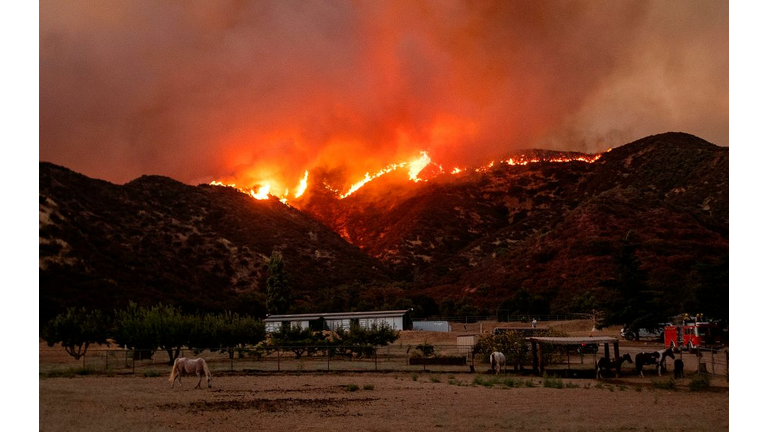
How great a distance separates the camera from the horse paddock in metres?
17.4

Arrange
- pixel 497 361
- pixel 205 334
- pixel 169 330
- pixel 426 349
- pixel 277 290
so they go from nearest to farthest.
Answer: pixel 497 361 < pixel 169 330 < pixel 426 349 < pixel 205 334 < pixel 277 290

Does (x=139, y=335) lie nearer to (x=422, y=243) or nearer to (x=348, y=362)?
(x=348, y=362)

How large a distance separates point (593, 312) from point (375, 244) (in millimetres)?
102527

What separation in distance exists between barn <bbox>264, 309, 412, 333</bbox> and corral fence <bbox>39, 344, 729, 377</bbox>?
56.8 feet

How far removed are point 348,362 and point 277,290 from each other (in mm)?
50274

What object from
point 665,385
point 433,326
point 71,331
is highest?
point 665,385

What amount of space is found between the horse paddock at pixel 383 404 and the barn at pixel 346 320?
37.4 metres

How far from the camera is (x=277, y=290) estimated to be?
90.8 m

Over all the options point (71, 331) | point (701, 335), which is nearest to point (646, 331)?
point (701, 335)

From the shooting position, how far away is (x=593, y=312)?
69938 millimetres

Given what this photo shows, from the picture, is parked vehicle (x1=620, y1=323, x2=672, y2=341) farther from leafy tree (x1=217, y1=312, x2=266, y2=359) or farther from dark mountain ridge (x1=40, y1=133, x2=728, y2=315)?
leafy tree (x1=217, y1=312, x2=266, y2=359)

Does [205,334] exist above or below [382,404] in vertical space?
below

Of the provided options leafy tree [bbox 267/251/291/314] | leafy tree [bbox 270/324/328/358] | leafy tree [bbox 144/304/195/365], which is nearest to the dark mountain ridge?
leafy tree [bbox 267/251/291/314]
